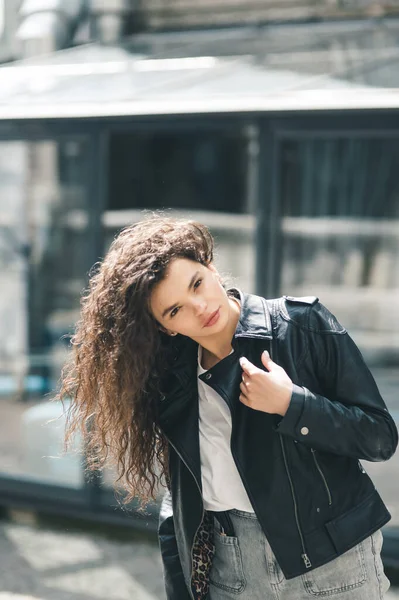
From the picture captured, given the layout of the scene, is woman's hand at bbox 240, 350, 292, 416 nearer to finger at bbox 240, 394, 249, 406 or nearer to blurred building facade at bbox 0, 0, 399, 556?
finger at bbox 240, 394, 249, 406

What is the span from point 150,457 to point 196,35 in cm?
414

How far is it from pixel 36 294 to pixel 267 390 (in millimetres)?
3246

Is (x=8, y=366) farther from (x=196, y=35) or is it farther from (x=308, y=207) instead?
(x=196, y=35)

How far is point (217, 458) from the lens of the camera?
1573 mm

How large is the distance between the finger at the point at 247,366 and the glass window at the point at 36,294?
9.14 feet

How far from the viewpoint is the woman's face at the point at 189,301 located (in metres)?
1.48

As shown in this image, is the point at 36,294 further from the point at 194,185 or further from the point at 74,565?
the point at 74,565

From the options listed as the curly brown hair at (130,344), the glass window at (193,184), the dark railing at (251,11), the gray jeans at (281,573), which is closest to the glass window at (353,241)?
the glass window at (193,184)

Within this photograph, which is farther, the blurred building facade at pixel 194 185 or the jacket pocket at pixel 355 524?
the blurred building facade at pixel 194 185

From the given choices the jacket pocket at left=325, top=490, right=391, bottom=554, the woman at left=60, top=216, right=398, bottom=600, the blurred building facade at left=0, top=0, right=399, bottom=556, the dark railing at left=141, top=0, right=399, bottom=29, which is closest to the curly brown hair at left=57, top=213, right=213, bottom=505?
the woman at left=60, top=216, right=398, bottom=600

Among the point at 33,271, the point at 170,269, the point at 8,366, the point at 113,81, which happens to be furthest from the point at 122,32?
the point at 170,269

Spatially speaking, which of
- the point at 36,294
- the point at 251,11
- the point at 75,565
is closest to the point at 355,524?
the point at 75,565

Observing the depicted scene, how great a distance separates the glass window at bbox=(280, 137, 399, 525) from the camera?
3.98 metres

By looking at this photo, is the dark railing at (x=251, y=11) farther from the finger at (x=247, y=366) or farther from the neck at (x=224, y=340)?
the finger at (x=247, y=366)
